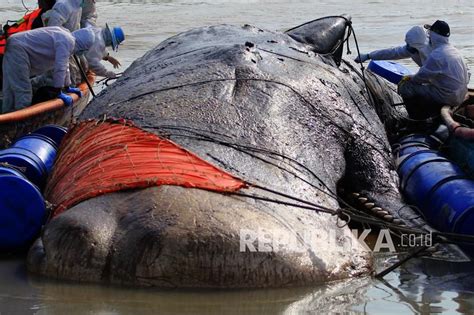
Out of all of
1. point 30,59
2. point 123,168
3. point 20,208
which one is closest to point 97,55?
point 30,59

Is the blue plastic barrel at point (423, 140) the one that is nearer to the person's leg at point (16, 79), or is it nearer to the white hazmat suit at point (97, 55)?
the person's leg at point (16, 79)

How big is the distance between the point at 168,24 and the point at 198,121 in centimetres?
1637

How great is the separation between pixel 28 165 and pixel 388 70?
5413mm

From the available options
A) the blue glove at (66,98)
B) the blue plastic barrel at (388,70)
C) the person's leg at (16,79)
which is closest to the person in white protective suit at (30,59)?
the person's leg at (16,79)

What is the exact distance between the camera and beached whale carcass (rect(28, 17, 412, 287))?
22.3 feet

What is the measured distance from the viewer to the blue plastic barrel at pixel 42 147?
29.9ft

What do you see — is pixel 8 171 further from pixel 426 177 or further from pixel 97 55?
pixel 97 55

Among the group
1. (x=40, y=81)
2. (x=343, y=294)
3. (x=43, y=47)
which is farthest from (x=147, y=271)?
(x=40, y=81)

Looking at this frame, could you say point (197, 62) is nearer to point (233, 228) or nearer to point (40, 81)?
point (233, 228)

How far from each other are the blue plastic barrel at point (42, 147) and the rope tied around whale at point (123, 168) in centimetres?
78

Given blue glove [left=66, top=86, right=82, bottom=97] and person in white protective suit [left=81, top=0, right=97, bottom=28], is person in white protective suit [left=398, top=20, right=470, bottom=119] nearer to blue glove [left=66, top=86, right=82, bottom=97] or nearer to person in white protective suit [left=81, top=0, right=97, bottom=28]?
blue glove [left=66, top=86, right=82, bottom=97]

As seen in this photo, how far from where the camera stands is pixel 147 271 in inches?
267

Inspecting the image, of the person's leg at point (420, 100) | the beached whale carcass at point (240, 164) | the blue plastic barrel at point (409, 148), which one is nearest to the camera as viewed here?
the beached whale carcass at point (240, 164)

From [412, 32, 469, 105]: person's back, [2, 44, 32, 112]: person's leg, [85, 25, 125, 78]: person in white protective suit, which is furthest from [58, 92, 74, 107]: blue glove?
[412, 32, 469, 105]: person's back
